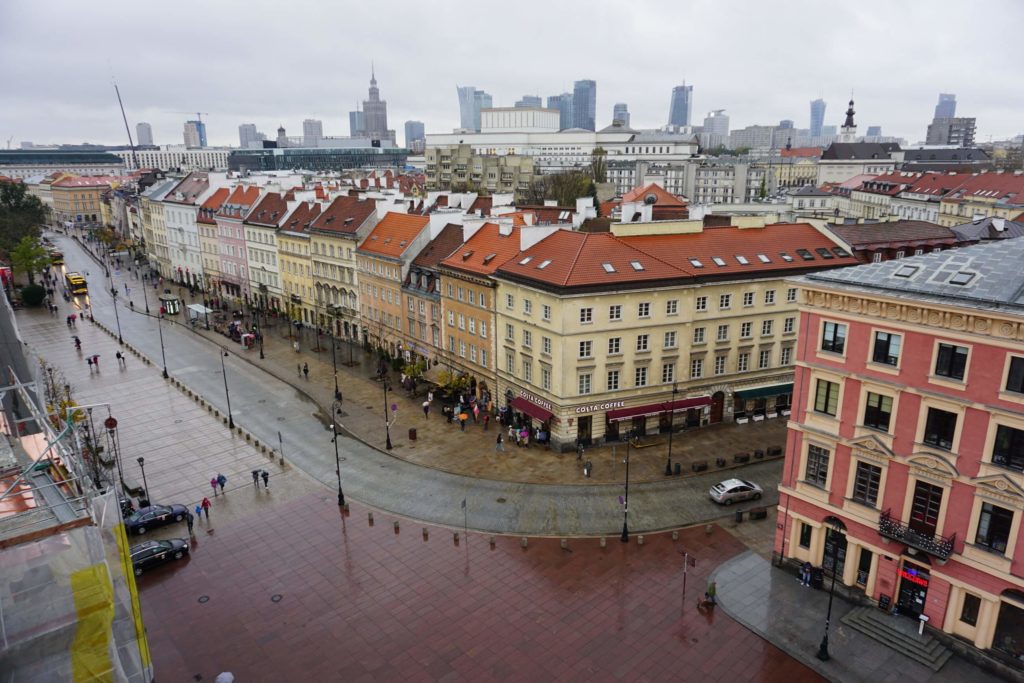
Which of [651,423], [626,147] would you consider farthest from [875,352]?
[626,147]

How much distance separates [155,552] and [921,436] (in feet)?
109

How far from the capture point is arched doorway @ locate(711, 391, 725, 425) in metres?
48.5

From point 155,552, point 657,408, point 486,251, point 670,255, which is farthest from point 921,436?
point 486,251

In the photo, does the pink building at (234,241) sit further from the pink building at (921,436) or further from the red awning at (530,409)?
the pink building at (921,436)

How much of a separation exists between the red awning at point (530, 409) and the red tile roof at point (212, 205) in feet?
223

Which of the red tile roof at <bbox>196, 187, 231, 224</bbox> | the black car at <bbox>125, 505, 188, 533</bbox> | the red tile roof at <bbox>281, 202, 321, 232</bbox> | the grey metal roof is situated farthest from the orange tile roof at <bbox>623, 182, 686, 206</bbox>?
the black car at <bbox>125, 505, 188, 533</bbox>

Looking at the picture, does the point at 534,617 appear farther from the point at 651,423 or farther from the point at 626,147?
the point at 626,147

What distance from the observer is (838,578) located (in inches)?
1158

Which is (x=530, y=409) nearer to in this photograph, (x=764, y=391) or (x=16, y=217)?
(x=764, y=391)

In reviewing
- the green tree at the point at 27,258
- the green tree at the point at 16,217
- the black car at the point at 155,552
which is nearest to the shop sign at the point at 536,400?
the black car at the point at 155,552

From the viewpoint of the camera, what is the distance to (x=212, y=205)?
324 feet

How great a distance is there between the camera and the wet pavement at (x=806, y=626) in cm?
2467

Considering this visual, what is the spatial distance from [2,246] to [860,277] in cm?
11544

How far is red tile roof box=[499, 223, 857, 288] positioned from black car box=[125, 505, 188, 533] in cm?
2436
